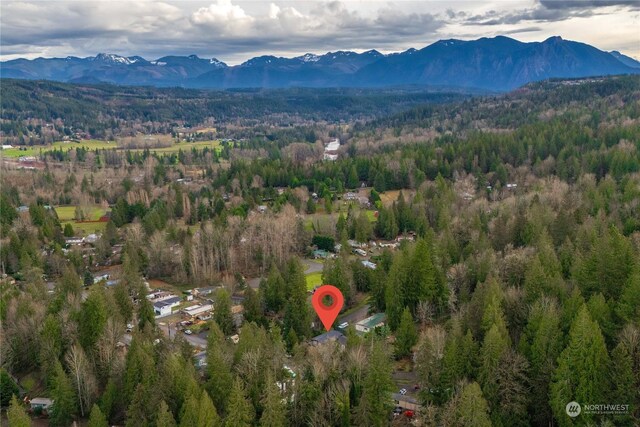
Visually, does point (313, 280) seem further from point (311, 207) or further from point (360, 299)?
point (311, 207)

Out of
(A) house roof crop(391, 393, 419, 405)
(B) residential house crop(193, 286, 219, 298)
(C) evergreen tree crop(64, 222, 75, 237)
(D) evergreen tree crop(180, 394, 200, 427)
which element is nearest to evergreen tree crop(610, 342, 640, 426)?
(A) house roof crop(391, 393, 419, 405)

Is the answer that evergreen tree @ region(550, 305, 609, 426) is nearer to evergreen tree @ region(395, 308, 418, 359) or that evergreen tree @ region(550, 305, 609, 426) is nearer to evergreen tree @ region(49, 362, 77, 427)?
evergreen tree @ region(395, 308, 418, 359)

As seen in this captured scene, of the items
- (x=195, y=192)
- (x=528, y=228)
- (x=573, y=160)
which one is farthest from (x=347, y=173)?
(x=528, y=228)

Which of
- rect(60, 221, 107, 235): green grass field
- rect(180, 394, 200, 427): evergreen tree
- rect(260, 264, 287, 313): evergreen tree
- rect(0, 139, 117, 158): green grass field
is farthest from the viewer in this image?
rect(0, 139, 117, 158): green grass field

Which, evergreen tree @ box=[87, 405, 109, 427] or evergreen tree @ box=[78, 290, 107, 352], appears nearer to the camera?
evergreen tree @ box=[87, 405, 109, 427]

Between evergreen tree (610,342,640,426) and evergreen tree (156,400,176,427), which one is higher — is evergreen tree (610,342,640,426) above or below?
above

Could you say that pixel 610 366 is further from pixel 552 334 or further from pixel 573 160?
pixel 573 160

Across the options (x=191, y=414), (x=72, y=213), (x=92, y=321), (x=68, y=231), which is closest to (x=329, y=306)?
(x=92, y=321)
